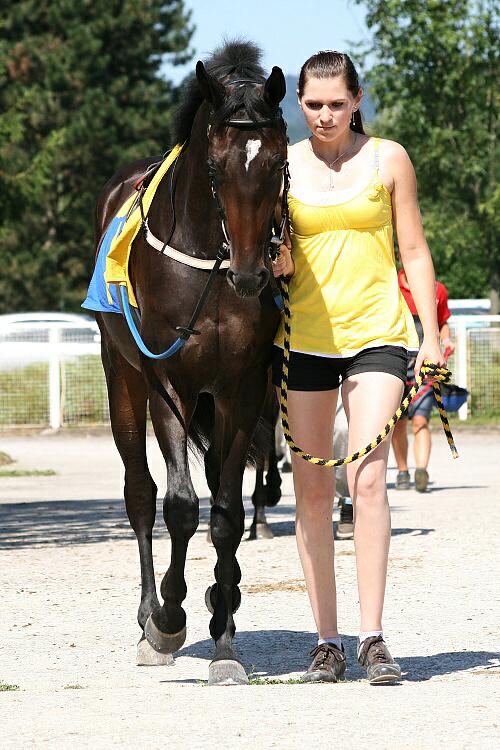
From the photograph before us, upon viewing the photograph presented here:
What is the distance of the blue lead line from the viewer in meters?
6.12

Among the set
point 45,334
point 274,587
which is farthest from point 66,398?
point 274,587

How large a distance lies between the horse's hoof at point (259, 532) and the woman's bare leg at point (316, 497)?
194 inches

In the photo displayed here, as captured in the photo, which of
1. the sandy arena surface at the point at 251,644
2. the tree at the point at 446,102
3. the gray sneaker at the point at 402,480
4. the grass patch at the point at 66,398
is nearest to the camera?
the sandy arena surface at the point at 251,644

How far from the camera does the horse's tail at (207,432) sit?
713 cm

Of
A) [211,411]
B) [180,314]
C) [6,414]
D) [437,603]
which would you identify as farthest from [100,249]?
[6,414]

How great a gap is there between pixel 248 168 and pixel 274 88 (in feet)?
1.25

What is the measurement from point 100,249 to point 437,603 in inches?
95.3

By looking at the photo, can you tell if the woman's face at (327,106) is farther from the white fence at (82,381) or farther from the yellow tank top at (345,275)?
the white fence at (82,381)

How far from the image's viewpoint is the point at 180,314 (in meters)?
6.15

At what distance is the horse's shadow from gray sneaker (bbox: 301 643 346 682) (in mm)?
114

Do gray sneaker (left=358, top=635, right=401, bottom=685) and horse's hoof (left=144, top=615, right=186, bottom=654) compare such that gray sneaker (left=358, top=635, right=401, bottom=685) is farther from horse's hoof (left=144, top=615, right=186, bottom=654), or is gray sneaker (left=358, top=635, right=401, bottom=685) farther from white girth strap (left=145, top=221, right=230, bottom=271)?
white girth strap (left=145, top=221, right=230, bottom=271)

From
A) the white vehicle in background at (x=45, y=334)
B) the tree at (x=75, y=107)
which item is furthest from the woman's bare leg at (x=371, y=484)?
the tree at (x=75, y=107)

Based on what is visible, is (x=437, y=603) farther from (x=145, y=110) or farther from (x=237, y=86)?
(x=145, y=110)

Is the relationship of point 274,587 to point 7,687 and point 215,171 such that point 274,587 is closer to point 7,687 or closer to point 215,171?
point 7,687
